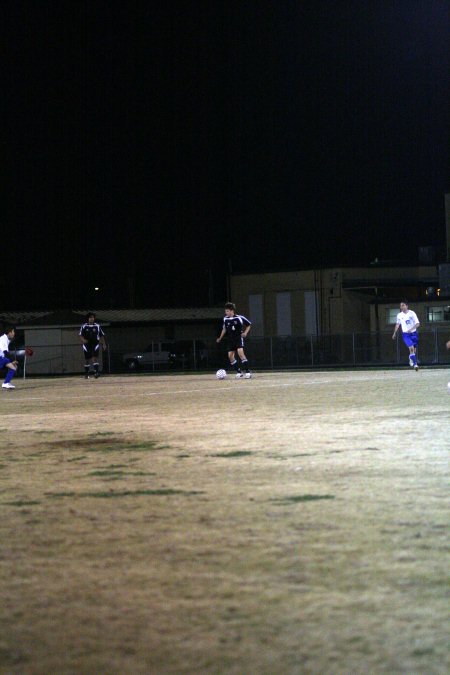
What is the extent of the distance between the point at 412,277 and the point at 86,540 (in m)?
66.0

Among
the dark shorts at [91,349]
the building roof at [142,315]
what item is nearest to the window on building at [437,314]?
the building roof at [142,315]

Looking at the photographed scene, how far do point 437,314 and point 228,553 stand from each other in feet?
181

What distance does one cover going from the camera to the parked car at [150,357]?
63.1 m

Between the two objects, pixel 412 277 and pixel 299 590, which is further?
pixel 412 277

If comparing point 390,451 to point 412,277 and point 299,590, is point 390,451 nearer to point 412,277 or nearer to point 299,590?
point 299,590

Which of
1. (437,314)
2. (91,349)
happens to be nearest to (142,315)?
(437,314)

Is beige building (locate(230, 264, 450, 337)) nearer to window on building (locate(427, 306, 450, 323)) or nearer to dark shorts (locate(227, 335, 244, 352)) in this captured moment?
window on building (locate(427, 306, 450, 323))

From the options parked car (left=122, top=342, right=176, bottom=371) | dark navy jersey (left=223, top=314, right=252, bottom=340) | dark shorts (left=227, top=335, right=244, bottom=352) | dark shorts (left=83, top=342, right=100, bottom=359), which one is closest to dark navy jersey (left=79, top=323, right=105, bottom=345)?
dark shorts (left=83, top=342, right=100, bottom=359)

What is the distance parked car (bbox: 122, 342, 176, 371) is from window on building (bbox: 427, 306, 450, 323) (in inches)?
605

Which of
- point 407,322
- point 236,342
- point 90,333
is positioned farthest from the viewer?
point 90,333

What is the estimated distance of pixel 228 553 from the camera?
6156 mm

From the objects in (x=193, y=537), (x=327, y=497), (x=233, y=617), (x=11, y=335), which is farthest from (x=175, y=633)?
(x=11, y=335)

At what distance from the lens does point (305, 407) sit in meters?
17.6

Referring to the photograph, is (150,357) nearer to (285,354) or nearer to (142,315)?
(142,315)
